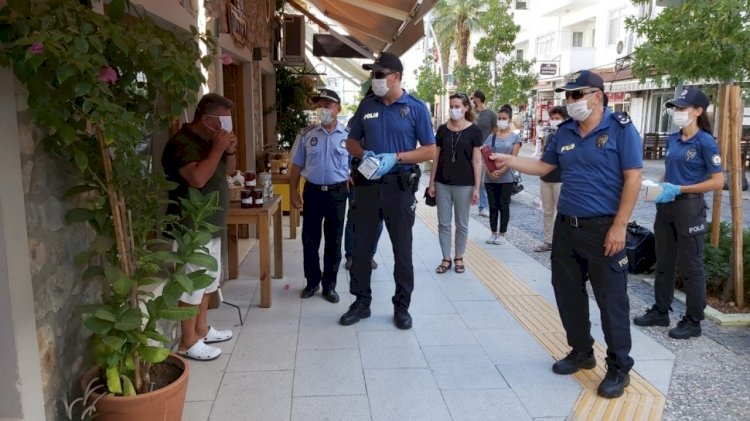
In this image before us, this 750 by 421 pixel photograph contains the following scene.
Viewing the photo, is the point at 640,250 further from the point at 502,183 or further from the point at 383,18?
the point at 383,18

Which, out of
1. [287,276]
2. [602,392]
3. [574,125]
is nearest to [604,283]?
[602,392]

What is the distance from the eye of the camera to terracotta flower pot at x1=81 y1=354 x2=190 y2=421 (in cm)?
241

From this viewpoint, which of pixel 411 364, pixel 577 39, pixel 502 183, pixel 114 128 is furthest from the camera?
pixel 577 39

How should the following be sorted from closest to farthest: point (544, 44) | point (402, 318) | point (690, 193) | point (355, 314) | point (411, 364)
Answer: point (411, 364)
point (690, 193)
point (402, 318)
point (355, 314)
point (544, 44)

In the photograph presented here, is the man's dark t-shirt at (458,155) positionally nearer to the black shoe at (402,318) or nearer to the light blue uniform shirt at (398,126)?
the light blue uniform shirt at (398,126)

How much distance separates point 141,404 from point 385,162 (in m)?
2.09

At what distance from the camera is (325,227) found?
16.3 feet

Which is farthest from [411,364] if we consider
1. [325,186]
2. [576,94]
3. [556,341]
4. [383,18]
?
[383,18]

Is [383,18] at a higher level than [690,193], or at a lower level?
higher

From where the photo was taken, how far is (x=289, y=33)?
9.07 meters

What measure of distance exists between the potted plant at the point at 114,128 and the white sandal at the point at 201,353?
916 millimetres

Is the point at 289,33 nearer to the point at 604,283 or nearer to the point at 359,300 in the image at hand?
the point at 359,300

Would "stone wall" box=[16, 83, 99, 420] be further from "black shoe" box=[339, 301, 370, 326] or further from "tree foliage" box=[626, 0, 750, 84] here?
"tree foliage" box=[626, 0, 750, 84]

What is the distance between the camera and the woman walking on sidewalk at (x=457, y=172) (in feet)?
18.6
